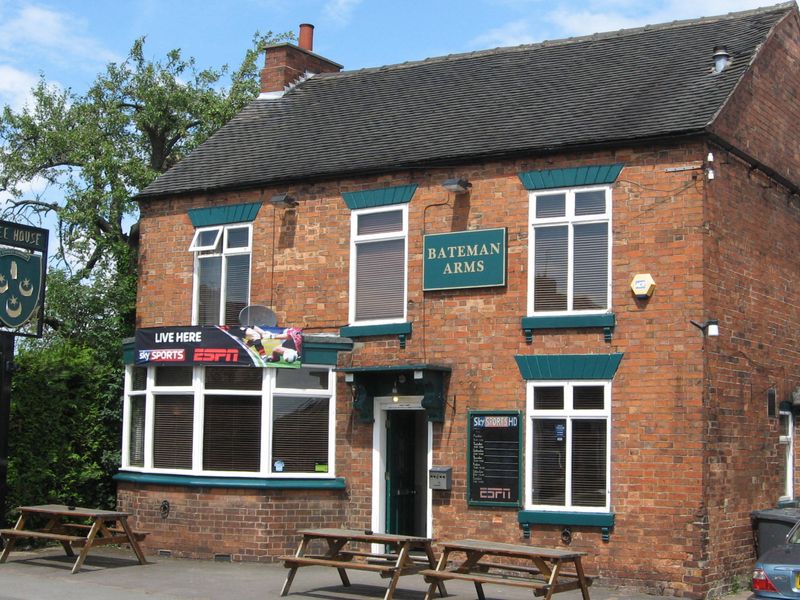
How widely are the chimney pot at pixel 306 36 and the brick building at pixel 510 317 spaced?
13.7 feet

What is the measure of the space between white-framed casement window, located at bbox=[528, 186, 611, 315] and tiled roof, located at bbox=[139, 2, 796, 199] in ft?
2.47

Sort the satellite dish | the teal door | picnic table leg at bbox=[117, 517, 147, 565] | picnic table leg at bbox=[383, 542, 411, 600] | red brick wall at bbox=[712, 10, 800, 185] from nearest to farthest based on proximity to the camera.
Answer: picnic table leg at bbox=[383, 542, 411, 600] → picnic table leg at bbox=[117, 517, 147, 565] → red brick wall at bbox=[712, 10, 800, 185] → the teal door → the satellite dish

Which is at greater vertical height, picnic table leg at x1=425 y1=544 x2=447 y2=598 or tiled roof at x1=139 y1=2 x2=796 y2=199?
tiled roof at x1=139 y1=2 x2=796 y2=199

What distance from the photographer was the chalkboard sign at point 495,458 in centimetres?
1485

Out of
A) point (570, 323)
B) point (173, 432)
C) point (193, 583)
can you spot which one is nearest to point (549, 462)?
point (570, 323)

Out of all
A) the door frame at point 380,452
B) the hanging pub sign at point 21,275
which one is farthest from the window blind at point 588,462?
the hanging pub sign at point 21,275

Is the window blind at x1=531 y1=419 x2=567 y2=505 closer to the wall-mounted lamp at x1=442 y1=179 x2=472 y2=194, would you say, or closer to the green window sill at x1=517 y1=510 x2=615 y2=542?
the green window sill at x1=517 y1=510 x2=615 y2=542

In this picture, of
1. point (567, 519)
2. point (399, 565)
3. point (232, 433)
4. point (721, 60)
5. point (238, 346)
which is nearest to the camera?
point (399, 565)

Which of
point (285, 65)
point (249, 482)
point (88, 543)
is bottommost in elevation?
point (88, 543)

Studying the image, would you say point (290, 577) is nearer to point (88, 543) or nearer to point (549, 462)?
point (88, 543)

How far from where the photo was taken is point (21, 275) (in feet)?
54.5

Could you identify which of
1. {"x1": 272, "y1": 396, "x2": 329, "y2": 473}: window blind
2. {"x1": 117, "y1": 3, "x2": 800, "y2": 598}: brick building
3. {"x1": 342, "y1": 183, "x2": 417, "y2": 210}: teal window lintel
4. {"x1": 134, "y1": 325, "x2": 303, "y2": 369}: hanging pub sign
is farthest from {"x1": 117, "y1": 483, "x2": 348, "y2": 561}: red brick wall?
{"x1": 342, "y1": 183, "x2": 417, "y2": 210}: teal window lintel

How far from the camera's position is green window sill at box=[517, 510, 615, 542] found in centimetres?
1399

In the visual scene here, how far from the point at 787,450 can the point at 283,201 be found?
8433 millimetres
